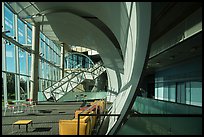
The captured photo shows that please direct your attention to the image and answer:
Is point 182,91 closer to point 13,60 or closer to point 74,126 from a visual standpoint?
point 74,126

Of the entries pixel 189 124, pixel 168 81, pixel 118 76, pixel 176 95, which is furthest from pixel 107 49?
pixel 189 124

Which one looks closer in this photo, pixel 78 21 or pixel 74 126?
pixel 74 126

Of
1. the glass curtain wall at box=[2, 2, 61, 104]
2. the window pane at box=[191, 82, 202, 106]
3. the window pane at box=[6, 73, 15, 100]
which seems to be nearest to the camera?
the window pane at box=[191, 82, 202, 106]

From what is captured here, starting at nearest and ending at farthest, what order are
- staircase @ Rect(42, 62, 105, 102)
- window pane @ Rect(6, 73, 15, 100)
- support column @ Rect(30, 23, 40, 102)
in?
1. window pane @ Rect(6, 73, 15, 100)
2. support column @ Rect(30, 23, 40, 102)
3. staircase @ Rect(42, 62, 105, 102)

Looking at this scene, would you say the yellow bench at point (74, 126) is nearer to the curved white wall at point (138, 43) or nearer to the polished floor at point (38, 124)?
the polished floor at point (38, 124)

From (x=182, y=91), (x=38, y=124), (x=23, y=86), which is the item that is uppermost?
(x=182, y=91)

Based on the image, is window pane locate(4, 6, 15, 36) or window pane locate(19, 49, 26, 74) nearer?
window pane locate(4, 6, 15, 36)

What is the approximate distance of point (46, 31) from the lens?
29422mm

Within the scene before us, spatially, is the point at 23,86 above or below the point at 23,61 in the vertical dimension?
below

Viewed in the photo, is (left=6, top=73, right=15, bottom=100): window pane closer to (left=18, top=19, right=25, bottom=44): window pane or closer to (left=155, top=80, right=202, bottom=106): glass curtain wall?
(left=18, top=19, right=25, bottom=44): window pane

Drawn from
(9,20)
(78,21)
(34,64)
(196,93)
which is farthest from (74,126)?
(34,64)

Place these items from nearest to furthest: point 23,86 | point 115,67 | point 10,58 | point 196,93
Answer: point 196,93, point 10,58, point 23,86, point 115,67

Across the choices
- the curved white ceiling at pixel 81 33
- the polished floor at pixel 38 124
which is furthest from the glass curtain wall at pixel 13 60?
the curved white ceiling at pixel 81 33

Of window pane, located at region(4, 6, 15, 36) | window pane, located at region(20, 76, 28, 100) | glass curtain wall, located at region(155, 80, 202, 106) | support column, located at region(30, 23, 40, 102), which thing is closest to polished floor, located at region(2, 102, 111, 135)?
window pane, located at region(20, 76, 28, 100)
